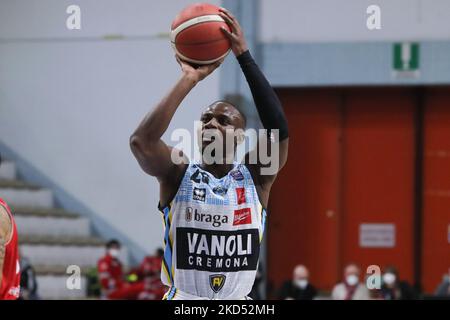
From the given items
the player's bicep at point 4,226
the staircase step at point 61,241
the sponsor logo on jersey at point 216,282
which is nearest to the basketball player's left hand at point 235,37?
the sponsor logo on jersey at point 216,282

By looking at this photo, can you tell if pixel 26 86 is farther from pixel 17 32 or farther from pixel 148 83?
pixel 148 83

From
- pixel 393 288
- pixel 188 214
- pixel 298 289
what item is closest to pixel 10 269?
pixel 188 214

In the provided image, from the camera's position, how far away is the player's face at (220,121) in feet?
14.7

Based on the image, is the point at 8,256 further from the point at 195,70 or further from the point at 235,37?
the point at 235,37

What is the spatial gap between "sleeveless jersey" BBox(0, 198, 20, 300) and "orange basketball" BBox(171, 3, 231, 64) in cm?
117

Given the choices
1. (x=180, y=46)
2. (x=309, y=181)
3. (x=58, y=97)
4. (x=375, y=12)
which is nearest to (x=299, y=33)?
(x=375, y=12)

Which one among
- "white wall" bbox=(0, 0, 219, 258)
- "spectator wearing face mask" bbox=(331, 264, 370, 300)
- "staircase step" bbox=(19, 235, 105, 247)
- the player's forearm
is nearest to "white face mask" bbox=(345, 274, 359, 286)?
"spectator wearing face mask" bbox=(331, 264, 370, 300)

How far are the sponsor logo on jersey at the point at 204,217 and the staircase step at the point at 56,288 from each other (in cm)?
758

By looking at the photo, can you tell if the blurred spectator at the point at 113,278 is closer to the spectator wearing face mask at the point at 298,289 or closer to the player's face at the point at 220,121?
the spectator wearing face mask at the point at 298,289

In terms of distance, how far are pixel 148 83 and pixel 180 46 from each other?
849 centimetres

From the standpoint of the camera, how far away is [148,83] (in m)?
12.9

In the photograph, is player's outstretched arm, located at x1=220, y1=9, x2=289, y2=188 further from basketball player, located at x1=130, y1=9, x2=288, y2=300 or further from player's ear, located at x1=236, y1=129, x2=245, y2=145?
player's ear, located at x1=236, y1=129, x2=245, y2=145

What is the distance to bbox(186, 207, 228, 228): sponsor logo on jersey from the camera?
4.49 m
